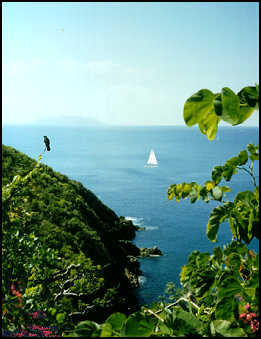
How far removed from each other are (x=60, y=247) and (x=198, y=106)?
13.5 metres

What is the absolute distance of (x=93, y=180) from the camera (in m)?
49.1

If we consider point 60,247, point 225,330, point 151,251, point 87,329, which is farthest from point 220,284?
point 151,251

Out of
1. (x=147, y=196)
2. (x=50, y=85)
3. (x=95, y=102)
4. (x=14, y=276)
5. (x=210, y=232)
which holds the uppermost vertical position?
(x=95, y=102)

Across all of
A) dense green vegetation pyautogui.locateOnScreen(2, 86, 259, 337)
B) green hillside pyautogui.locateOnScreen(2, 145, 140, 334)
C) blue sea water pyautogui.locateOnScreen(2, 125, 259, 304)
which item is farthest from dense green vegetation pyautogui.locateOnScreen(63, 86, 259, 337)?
blue sea water pyautogui.locateOnScreen(2, 125, 259, 304)

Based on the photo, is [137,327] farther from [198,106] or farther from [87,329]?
[198,106]

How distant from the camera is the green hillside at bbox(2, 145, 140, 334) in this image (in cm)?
194

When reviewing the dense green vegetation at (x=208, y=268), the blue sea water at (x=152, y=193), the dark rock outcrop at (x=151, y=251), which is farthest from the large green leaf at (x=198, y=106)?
the dark rock outcrop at (x=151, y=251)

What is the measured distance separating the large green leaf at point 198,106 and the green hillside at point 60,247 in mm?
1168

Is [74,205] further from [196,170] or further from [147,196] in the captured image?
[196,170]

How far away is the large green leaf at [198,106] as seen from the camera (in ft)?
2.68

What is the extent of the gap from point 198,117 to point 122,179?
50.3 meters

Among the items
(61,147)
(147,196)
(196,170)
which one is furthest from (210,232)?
(61,147)

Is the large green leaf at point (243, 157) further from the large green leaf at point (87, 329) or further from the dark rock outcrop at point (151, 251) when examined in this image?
the dark rock outcrop at point (151, 251)

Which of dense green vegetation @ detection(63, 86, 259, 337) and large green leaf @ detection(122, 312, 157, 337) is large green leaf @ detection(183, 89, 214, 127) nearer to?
dense green vegetation @ detection(63, 86, 259, 337)
